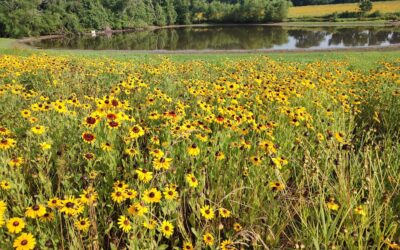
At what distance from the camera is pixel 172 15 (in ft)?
311

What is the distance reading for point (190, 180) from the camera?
2.33 m

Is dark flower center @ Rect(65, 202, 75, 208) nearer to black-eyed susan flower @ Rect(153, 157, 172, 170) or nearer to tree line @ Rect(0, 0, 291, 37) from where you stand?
black-eyed susan flower @ Rect(153, 157, 172, 170)

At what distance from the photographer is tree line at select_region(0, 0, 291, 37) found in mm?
60531

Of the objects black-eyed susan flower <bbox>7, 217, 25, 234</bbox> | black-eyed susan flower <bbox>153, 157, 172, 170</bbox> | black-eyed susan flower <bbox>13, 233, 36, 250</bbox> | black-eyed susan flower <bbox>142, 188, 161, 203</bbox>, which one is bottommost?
black-eyed susan flower <bbox>13, 233, 36, 250</bbox>

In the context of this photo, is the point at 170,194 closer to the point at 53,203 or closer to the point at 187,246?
the point at 187,246

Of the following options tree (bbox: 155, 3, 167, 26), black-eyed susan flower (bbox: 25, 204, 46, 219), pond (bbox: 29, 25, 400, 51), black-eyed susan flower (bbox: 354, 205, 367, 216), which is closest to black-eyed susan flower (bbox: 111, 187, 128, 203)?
black-eyed susan flower (bbox: 25, 204, 46, 219)

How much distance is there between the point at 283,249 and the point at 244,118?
4.82 feet

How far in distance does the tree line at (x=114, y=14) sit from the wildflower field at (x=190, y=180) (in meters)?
65.7

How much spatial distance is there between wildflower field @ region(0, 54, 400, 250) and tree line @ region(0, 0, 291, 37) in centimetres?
6566

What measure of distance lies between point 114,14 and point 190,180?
291ft

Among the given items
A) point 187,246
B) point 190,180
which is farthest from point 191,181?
point 187,246

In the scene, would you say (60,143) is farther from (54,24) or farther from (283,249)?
(54,24)

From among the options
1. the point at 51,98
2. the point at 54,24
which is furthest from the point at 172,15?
the point at 51,98

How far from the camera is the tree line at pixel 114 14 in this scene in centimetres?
6053
